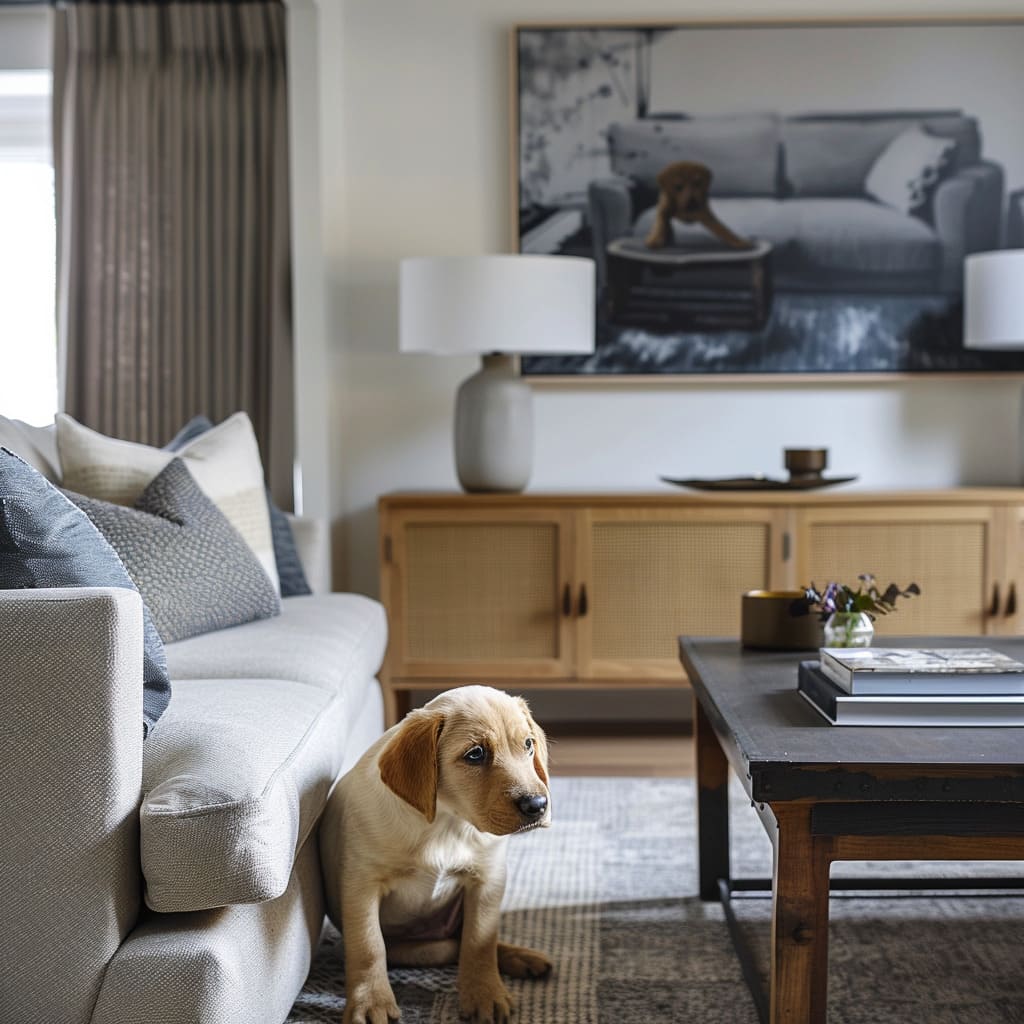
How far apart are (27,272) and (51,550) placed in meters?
2.90

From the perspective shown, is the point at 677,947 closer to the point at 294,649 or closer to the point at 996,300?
the point at 294,649

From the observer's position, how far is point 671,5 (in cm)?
371

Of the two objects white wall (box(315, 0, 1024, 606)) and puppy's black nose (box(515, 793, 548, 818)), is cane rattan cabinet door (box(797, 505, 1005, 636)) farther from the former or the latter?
puppy's black nose (box(515, 793, 548, 818))

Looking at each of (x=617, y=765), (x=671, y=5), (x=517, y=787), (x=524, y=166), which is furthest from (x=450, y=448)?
(x=517, y=787)

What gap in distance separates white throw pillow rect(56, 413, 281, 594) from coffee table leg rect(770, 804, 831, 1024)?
142 centimetres

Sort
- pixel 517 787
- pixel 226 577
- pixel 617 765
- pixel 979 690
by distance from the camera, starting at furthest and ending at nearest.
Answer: pixel 617 765 < pixel 226 577 < pixel 979 690 < pixel 517 787

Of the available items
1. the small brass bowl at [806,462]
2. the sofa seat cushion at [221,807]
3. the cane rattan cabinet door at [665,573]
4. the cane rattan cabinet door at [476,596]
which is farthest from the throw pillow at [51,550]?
the small brass bowl at [806,462]

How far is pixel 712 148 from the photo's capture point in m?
3.70

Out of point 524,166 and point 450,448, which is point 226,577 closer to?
point 450,448

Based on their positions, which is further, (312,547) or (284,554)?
(312,547)

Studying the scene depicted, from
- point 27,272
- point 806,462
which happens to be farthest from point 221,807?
point 27,272

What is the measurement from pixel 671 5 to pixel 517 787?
2882 millimetres

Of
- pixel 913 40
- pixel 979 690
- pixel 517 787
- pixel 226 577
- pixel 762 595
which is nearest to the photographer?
pixel 517 787

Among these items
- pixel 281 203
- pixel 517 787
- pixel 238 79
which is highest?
pixel 238 79
